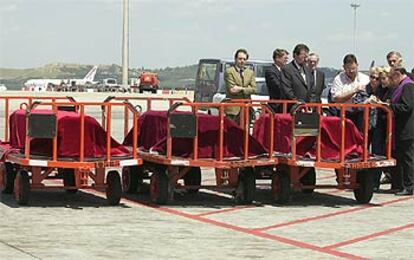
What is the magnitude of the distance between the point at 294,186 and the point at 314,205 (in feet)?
1.18

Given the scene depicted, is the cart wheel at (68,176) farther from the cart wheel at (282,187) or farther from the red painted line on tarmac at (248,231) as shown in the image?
the cart wheel at (282,187)

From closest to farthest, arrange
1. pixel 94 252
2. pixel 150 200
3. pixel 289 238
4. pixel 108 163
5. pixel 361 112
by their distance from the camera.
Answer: pixel 94 252
pixel 289 238
pixel 108 163
pixel 150 200
pixel 361 112

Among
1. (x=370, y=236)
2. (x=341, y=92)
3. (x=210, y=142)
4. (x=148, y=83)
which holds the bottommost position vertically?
(x=370, y=236)

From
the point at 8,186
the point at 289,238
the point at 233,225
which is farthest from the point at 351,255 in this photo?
the point at 8,186

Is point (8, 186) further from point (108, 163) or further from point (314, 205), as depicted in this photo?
point (314, 205)

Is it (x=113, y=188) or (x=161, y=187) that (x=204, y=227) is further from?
(x=113, y=188)

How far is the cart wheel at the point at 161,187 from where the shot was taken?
11.5 meters

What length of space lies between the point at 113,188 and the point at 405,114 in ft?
14.2

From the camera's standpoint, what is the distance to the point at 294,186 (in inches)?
478

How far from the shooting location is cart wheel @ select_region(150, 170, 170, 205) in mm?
11516

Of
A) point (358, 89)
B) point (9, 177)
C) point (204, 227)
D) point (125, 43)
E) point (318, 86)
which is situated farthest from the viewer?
point (125, 43)

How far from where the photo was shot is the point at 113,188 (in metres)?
11.4

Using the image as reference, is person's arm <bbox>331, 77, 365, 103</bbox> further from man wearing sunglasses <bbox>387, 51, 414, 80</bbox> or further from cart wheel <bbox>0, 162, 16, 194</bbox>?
cart wheel <bbox>0, 162, 16, 194</bbox>

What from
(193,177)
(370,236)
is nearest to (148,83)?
(193,177)
